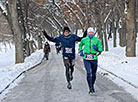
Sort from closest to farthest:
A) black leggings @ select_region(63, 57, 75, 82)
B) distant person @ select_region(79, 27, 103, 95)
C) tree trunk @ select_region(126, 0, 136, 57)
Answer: distant person @ select_region(79, 27, 103, 95) → black leggings @ select_region(63, 57, 75, 82) → tree trunk @ select_region(126, 0, 136, 57)

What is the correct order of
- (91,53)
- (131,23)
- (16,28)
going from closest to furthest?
(91,53) → (131,23) → (16,28)

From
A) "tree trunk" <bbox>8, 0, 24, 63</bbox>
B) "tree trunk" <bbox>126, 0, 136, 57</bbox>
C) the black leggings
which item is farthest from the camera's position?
"tree trunk" <bbox>8, 0, 24, 63</bbox>

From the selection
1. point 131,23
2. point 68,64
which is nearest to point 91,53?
point 68,64

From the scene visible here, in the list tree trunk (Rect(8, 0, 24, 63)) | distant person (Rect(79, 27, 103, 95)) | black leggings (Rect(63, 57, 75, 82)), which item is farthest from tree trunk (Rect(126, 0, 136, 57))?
distant person (Rect(79, 27, 103, 95))

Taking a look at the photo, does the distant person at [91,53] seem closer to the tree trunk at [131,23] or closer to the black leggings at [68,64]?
the black leggings at [68,64]

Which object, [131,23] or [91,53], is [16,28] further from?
[91,53]

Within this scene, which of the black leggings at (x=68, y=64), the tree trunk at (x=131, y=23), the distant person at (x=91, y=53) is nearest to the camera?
the distant person at (x=91, y=53)

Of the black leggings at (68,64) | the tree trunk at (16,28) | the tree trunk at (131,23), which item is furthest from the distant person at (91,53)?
the tree trunk at (16,28)

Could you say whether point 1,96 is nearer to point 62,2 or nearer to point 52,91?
point 52,91

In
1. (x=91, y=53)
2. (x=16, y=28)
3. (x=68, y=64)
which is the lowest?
(x=68, y=64)

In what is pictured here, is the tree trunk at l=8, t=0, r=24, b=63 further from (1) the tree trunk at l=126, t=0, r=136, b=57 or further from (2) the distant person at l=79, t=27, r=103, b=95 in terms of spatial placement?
(2) the distant person at l=79, t=27, r=103, b=95

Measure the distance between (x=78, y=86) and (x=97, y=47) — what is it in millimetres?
1946

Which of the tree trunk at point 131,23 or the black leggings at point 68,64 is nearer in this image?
the black leggings at point 68,64

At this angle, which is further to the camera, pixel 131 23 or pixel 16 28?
pixel 16 28
